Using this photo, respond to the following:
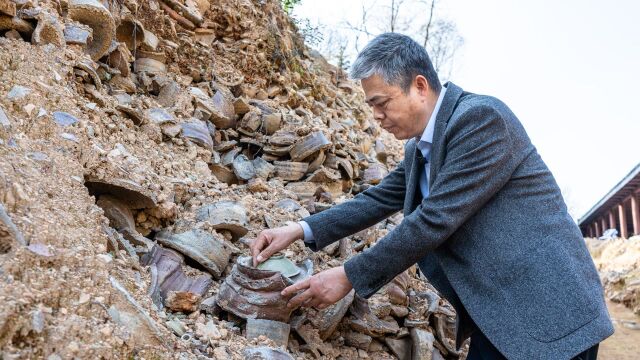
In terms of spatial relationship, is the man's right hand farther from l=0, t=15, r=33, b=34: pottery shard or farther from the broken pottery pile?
l=0, t=15, r=33, b=34: pottery shard

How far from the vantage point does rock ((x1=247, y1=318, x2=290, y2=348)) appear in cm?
174

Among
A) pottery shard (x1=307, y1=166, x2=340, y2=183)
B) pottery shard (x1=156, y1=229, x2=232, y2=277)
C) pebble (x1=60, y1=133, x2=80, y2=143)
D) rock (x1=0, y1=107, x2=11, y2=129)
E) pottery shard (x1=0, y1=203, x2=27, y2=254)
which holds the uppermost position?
rock (x1=0, y1=107, x2=11, y2=129)

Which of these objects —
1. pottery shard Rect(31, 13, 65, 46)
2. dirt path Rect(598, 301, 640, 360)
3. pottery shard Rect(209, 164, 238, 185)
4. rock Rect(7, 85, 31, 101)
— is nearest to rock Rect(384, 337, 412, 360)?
pottery shard Rect(209, 164, 238, 185)

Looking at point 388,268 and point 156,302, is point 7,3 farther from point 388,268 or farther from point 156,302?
point 388,268

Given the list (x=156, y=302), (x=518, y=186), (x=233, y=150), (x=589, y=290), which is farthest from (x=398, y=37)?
(x=233, y=150)

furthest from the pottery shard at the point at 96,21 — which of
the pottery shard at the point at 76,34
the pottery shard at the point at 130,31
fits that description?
the pottery shard at the point at 130,31

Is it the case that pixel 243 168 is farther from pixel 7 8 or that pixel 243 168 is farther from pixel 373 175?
pixel 7 8

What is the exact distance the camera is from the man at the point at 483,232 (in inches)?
51.9

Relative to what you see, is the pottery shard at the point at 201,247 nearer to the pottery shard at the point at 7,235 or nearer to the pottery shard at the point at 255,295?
the pottery shard at the point at 255,295

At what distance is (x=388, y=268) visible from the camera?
59.3 inches

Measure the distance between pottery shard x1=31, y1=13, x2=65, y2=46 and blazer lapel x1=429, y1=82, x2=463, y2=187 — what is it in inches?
76.5

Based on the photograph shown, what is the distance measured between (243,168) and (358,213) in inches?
59.8

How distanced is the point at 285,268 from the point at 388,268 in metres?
0.52

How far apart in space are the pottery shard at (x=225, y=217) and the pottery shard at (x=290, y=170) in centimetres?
100
